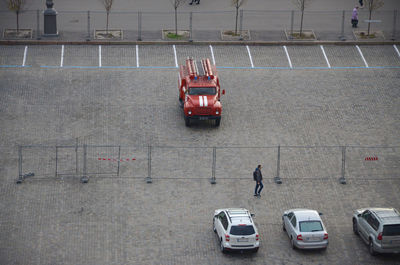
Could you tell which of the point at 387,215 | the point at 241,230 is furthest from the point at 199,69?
the point at 387,215

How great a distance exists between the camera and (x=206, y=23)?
167 feet

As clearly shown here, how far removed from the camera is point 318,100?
140ft

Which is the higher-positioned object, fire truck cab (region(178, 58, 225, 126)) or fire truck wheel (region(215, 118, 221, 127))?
fire truck cab (region(178, 58, 225, 126))

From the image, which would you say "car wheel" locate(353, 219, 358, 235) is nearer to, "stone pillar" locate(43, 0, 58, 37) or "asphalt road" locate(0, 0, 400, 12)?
"stone pillar" locate(43, 0, 58, 37)

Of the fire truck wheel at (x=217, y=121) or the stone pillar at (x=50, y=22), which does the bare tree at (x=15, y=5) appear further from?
the fire truck wheel at (x=217, y=121)

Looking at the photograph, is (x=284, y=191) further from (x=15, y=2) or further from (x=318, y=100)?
(x=15, y=2)

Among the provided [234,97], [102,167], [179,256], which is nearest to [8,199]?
[102,167]

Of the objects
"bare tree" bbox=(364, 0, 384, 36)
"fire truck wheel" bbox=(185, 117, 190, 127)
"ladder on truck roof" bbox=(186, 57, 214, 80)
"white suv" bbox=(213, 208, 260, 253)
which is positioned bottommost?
"white suv" bbox=(213, 208, 260, 253)

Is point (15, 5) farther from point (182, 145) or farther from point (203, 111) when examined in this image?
point (182, 145)

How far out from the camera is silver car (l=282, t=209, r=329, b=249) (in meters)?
29.9

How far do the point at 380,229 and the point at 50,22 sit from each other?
85.7ft

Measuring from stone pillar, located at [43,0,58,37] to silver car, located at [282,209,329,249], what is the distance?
23.5m

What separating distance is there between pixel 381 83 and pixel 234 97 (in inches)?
326

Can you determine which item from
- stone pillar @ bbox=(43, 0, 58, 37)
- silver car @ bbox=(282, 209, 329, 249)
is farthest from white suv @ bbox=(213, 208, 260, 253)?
stone pillar @ bbox=(43, 0, 58, 37)
